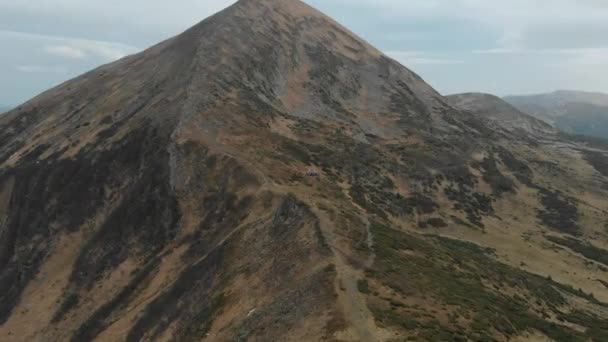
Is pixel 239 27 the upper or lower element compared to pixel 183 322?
upper

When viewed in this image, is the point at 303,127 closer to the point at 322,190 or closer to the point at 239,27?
the point at 322,190

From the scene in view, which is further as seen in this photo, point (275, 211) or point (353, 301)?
point (275, 211)

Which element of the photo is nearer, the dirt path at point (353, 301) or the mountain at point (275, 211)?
the dirt path at point (353, 301)

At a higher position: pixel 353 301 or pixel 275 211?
pixel 275 211

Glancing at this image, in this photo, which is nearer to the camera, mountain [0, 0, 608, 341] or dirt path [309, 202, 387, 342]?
dirt path [309, 202, 387, 342]

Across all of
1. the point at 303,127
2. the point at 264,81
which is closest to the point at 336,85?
the point at 264,81

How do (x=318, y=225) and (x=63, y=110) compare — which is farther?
(x=63, y=110)

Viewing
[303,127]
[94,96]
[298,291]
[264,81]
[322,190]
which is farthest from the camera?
[94,96]

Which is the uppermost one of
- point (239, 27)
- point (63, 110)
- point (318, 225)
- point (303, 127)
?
point (239, 27)
